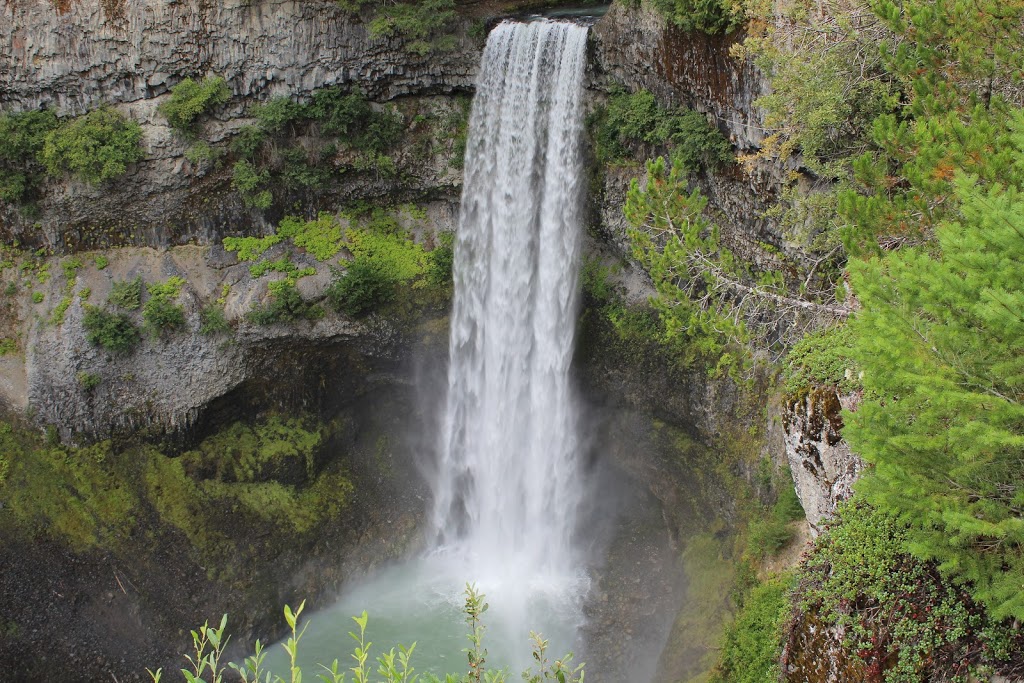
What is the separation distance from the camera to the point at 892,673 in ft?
27.8

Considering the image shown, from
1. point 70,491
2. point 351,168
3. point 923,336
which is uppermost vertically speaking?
point 923,336

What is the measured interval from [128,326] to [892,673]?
54.3 feet

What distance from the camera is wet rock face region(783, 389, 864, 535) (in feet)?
33.6

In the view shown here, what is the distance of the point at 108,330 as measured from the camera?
57.8ft

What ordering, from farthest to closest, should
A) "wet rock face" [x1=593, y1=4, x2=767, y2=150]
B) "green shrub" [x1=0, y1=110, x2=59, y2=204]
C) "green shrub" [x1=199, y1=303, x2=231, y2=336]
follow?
"green shrub" [x1=199, y1=303, x2=231, y2=336] < "green shrub" [x1=0, y1=110, x2=59, y2=204] < "wet rock face" [x1=593, y1=4, x2=767, y2=150]

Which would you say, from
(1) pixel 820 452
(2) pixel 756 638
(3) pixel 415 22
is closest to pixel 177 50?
(3) pixel 415 22

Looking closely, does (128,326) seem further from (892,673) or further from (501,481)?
(892,673)

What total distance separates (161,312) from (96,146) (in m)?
4.02

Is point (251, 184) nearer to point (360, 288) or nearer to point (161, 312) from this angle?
point (360, 288)

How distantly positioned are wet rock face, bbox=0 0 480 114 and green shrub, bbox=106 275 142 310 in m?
4.25

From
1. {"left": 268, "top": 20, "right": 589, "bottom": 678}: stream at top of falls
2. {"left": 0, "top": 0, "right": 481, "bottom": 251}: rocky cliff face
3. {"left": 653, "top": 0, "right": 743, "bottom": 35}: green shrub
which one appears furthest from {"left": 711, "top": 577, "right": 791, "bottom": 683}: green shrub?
{"left": 0, "top": 0, "right": 481, "bottom": 251}: rocky cliff face

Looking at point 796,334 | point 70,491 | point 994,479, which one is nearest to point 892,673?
point 994,479

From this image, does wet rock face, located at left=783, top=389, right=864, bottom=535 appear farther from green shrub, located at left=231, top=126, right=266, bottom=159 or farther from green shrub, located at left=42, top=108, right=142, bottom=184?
green shrub, located at left=42, top=108, right=142, bottom=184

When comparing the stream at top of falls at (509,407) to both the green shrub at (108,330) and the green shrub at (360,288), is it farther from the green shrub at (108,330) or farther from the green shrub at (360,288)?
the green shrub at (108,330)
